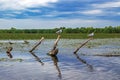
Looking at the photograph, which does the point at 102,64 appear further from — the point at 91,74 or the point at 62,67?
the point at 91,74

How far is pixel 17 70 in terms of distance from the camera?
69.8ft

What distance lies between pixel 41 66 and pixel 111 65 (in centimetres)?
494

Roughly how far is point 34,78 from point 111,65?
7.27 metres

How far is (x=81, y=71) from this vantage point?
20781 millimetres

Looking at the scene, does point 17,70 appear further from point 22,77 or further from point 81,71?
point 81,71

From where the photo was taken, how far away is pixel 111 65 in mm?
23547

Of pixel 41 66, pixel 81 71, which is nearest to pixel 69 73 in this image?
pixel 81 71

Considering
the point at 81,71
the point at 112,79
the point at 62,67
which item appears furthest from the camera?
the point at 62,67

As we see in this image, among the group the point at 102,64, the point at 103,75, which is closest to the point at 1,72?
the point at 103,75

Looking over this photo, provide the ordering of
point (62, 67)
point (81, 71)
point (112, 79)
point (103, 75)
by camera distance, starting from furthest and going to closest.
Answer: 1. point (62, 67)
2. point (81, 71)
3. point (103, 75)
4. point (112, 79)

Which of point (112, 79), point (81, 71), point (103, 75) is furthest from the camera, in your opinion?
point (81, 71)

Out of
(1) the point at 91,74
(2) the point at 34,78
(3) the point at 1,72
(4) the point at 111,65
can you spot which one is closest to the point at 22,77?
(2) the point at 34,78

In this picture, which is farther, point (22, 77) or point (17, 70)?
point (17, 70)

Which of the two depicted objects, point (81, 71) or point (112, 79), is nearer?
point (112, 79)
